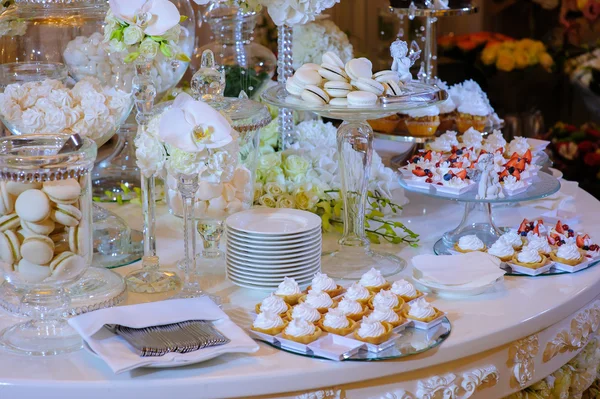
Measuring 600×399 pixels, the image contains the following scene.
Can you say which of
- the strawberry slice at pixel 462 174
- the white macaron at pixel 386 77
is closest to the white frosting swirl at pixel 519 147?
the strawberry slice at pixel 462 174

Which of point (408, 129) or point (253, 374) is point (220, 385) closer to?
point (253, 374)

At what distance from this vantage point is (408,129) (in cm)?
276

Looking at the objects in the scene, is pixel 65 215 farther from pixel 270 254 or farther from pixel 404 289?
pixel 404 289

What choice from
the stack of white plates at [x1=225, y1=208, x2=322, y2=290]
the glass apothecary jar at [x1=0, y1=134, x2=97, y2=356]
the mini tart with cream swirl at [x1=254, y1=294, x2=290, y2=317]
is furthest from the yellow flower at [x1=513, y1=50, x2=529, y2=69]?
the glass apothecary jar at [x1=0, y1=134, x2=97, y2=356]

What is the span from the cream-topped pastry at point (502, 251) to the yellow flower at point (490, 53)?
8.66 feet

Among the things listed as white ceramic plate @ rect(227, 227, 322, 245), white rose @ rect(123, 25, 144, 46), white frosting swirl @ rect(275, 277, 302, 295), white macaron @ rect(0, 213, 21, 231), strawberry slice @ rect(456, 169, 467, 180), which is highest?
white rose @ rect(123, 25, 144, 46)

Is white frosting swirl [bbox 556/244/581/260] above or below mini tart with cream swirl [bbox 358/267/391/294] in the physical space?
below

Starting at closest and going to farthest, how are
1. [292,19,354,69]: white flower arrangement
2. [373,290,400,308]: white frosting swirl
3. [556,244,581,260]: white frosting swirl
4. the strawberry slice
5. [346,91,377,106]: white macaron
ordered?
[373,290,400,308]: white frosting swirl
[346,91,377,106]: white macaron
[556,244,581,260]: white frosting swirl
the strawberry slice
[292,19,354,69]: white flower arrangement

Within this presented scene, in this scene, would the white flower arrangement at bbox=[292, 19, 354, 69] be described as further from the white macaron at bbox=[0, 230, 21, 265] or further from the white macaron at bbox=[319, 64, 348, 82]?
the white macaron at bbox=[0, 230, 21, 265]

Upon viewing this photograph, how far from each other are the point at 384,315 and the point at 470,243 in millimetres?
491

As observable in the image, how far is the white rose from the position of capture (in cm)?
163

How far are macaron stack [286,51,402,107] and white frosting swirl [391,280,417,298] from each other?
389 millimetres

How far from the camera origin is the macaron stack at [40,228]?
146cm

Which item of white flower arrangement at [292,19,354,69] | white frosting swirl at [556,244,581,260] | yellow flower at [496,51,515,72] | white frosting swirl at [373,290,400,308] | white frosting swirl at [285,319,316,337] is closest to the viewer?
white frosting swirl at [285,319,316,337]
